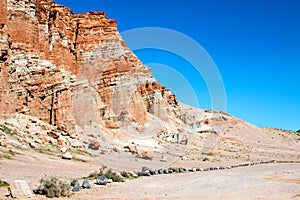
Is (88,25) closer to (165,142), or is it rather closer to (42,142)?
(165,142)

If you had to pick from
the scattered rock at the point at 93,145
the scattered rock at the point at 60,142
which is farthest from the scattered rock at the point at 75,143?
the scattered rock at the point at 93,145

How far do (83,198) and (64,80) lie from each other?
17877mm

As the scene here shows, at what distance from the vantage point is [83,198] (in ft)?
30.5

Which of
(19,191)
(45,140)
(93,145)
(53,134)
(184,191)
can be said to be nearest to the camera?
(19,191)

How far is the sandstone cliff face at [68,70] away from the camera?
23.5m

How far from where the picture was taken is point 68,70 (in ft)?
97.4

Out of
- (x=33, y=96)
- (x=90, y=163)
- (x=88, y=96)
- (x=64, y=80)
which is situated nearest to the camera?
(x=90, y=163)

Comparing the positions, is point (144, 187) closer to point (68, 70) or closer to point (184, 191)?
point (184, 191)

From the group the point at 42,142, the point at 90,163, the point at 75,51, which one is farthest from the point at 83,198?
the point at 75,51

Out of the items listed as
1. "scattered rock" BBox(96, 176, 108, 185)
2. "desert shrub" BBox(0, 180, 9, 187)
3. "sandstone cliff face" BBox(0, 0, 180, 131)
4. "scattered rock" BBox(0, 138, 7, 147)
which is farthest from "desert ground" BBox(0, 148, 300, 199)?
"sandstone cliff face" BBox(0, 0, 180, 131)

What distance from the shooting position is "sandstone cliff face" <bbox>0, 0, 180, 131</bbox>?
23.5m

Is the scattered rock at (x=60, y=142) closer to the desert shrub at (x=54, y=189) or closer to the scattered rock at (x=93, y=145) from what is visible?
the scattered rock at (x=93, y=145)

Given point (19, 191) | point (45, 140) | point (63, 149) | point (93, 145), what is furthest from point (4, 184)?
point (93, 145)

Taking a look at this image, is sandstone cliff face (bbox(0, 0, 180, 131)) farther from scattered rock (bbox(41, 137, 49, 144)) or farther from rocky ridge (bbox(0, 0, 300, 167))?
scattered rock (bbox(41, 137, 49, 144))
